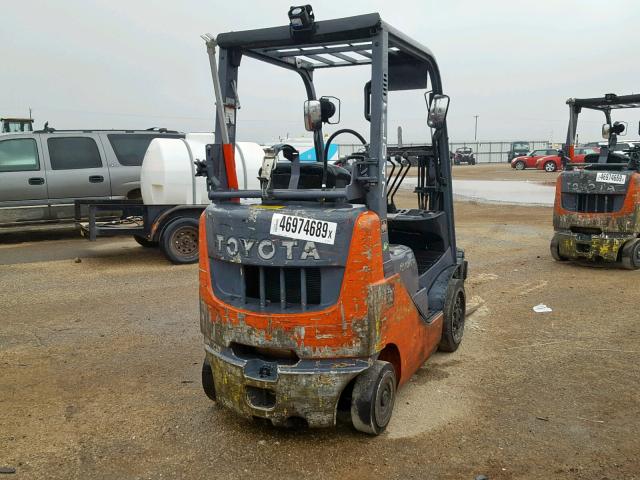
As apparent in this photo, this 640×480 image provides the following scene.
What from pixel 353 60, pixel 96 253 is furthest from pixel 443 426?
pixel 96 253

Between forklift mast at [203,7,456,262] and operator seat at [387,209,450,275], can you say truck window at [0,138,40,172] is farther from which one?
operator seat at [387,209,450,275]

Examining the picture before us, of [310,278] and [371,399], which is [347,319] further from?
[371,399]

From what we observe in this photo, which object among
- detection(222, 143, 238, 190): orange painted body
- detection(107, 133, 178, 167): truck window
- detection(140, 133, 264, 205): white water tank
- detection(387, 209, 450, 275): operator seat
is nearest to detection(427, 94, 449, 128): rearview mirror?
detection(387, 209, 450, 275): operator seat

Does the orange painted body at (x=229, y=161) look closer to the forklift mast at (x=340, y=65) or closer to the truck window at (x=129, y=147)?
the forklift mast at (x=340, y=65)

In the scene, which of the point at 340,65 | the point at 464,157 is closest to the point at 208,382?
the point at 340,65

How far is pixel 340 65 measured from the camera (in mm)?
5164

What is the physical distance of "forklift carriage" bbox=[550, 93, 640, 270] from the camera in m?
8.62

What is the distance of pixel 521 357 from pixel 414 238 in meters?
1.47

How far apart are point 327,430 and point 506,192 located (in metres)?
21.6

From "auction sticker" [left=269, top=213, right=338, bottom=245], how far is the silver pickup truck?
8.48m

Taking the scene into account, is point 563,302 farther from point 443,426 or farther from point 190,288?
point 190,288

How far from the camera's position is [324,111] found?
3.86m

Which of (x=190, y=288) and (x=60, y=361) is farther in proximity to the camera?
(x=190, y=288)

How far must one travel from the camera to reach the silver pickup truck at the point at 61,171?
10828 millimetres
